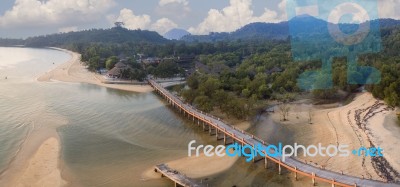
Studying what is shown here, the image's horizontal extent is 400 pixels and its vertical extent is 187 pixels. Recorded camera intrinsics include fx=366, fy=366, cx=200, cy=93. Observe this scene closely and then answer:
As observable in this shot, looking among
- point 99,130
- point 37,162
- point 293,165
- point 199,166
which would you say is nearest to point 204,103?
point 99,130

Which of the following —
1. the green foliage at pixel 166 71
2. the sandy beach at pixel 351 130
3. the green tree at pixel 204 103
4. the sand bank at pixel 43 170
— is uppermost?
the green foliage at pixel 166 71

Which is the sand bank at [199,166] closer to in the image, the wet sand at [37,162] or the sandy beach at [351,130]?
the sandy beach at [351,130]

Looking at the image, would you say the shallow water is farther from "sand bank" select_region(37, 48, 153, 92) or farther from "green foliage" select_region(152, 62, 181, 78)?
"green foliage" select_region(152, 62, 181, 78)

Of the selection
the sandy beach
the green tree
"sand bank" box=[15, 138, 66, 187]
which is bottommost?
"sand bank" box=[15, 138, 66, 187]

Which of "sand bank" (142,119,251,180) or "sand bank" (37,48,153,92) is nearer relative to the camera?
"sand bank" (142,119,251,180)

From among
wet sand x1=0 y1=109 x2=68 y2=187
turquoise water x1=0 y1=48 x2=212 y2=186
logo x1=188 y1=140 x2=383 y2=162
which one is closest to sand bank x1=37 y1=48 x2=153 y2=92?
turquoise water x1=0 y1=48 x2=212 y2=186

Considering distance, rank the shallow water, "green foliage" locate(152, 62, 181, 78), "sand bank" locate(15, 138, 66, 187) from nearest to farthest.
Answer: "sand bank" locate(15, 138, 66, 187) < the shallow water < "green foliage" locate(152, 62, 181, 78)

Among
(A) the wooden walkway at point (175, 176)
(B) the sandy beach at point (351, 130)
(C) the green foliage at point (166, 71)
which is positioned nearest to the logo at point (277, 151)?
(B) the sandy beach at point (351, 130)

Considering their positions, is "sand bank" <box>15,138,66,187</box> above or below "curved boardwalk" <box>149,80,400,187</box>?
below
